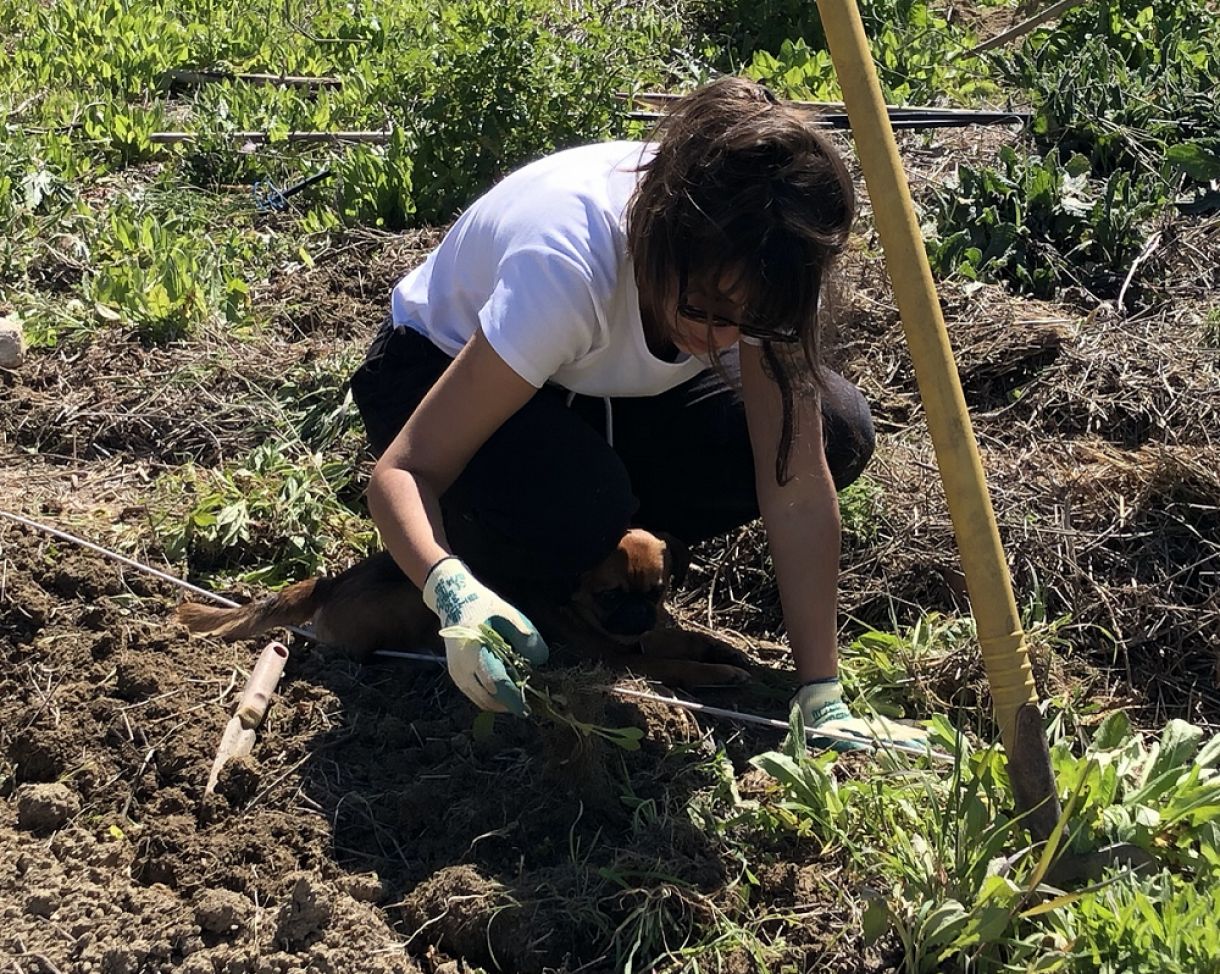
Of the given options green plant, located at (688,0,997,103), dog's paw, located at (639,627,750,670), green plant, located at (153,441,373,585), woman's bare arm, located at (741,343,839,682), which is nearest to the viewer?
woman's bare arm, located at (741,343,839,682)

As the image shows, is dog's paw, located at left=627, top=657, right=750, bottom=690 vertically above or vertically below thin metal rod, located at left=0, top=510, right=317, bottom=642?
below

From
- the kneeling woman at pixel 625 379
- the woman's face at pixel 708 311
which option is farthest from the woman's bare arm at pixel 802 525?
the woman's face at pixel 708 311

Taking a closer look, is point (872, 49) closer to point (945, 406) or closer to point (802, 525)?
point (802, 525)

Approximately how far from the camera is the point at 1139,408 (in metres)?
3.75

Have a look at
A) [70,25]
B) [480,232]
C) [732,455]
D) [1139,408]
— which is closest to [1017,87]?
[1139,408]

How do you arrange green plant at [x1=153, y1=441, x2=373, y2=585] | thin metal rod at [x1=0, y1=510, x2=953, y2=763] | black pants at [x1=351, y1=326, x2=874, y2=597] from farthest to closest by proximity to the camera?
green plant at [x1=153, y1=441, x2=373, y2=585] < black pants at [x1=351, y1=326, x2=874, y2=597] < thin metal rod at [x1=0, y1=510, x2=953, y2=763]

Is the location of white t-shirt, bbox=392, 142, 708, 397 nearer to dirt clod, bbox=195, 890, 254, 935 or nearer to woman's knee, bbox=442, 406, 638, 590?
woman's knee, bbox=442, 406, 638, 590

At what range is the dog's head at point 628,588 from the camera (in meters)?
3.32

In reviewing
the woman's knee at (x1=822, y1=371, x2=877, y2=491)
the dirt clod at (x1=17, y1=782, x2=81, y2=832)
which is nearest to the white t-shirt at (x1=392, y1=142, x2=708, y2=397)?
the woman's knee at (x1=822, y1=371, x2=877, y2=491)

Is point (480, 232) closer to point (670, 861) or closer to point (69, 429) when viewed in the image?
point (670, 861)

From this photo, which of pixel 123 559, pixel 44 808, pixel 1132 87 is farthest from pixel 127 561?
pixel 1132 87

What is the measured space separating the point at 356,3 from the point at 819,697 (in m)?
5.64

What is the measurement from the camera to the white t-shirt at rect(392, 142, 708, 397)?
2682mm

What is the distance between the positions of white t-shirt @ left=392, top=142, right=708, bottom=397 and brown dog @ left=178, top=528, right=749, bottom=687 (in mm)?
467
